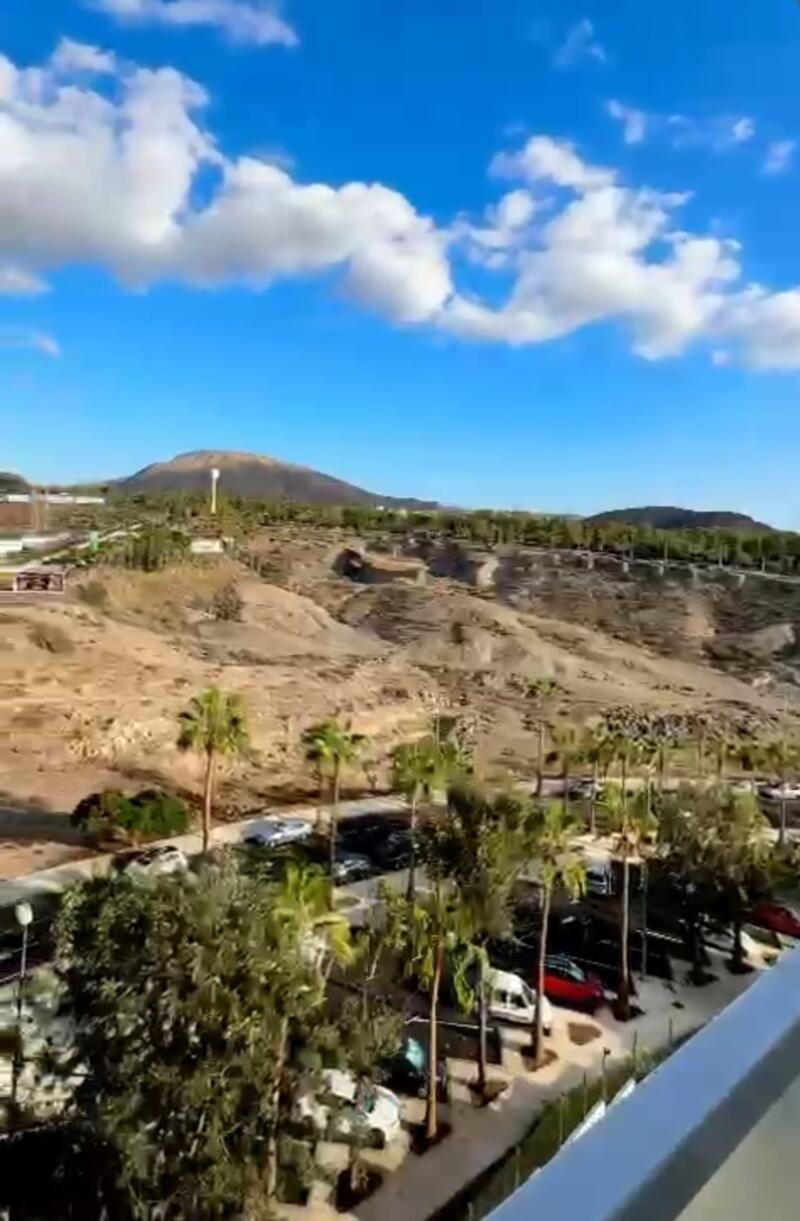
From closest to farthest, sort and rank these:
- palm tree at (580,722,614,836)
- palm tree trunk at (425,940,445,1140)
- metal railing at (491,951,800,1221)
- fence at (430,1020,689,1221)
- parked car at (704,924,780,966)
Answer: metal railing at (491,951,800,1221), fence at (430,1020,689,1221), palm tree trunk at (425,940,445,1140), parked car at (704,924,780,966), palm tree at (580,722,614,836)

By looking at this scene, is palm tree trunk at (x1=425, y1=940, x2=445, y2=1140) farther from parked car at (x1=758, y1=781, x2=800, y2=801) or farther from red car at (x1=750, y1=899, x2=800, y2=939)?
parked car at (x1=758, y1=781, x2=800, y2=801)

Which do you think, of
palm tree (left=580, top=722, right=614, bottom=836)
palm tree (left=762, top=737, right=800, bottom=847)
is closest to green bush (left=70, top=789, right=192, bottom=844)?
palm tree (left=580, top=722, right=614, bottom=836)

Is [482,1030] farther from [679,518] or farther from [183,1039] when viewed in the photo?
[679,518]

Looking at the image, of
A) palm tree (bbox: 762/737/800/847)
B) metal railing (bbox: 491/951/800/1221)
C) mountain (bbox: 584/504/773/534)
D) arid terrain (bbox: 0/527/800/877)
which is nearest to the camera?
metal railing (bbox: 491/951/800/1221)

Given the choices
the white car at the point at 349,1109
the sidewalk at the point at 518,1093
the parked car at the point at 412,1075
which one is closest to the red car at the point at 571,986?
the sidewalk at the point at 518,1093

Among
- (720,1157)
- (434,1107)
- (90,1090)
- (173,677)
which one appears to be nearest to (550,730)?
(173,677)

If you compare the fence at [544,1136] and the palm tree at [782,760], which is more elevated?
the palm tree at [782,760]

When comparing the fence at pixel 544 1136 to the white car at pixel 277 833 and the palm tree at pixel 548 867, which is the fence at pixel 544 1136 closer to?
the palm tree at pixel 548 867
